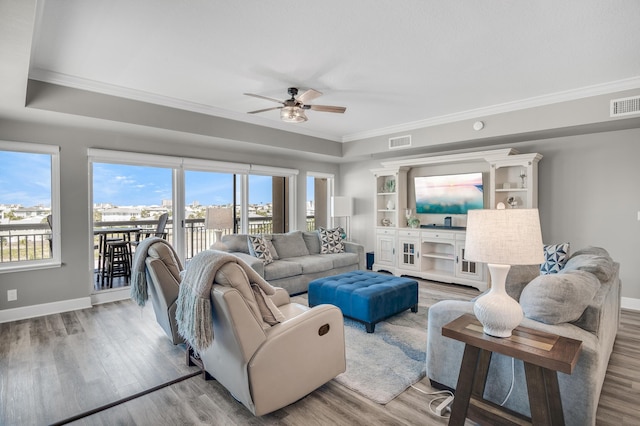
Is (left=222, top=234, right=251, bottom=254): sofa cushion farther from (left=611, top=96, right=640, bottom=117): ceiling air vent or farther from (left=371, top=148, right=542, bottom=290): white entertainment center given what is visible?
(left=611, top=96, right=640, bottom=117): ceiling air vent

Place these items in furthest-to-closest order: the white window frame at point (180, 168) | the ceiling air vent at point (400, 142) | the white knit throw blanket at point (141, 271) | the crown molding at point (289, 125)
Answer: the ceiling air vent at point (400, 142) → the white window frame at point (180, 168) → the crown molding at point (289, 125) → the white knit throw blanket at point (141, 271)

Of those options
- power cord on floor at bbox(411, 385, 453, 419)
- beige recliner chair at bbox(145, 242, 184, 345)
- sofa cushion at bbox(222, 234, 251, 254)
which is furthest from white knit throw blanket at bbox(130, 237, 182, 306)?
power cord on floor at bbox(411, 385, 453, 419)

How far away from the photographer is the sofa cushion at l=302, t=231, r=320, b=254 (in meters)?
5.62

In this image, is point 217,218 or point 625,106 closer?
point 625,106

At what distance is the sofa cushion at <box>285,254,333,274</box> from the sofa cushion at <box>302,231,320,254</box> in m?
→ 0.38

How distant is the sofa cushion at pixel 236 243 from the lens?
4797 millimetres

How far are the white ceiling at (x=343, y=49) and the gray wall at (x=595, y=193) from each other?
0.95 metres

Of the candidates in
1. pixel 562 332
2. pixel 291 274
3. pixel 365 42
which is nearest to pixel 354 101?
pixel 365 42

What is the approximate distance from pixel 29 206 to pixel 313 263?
12.0 feet

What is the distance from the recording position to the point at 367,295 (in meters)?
3.33

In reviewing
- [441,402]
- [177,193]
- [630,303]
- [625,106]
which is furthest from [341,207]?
[441,402]

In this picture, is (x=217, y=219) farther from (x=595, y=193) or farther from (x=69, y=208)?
(x=595, y=193)

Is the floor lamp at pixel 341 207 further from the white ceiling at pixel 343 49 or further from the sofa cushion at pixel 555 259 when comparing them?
the sofa cushion at pixel 555 259

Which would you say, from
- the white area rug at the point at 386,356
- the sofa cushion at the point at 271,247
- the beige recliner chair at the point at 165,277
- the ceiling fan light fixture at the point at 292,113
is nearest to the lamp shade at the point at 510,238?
the white area rug at the point at 386,356
